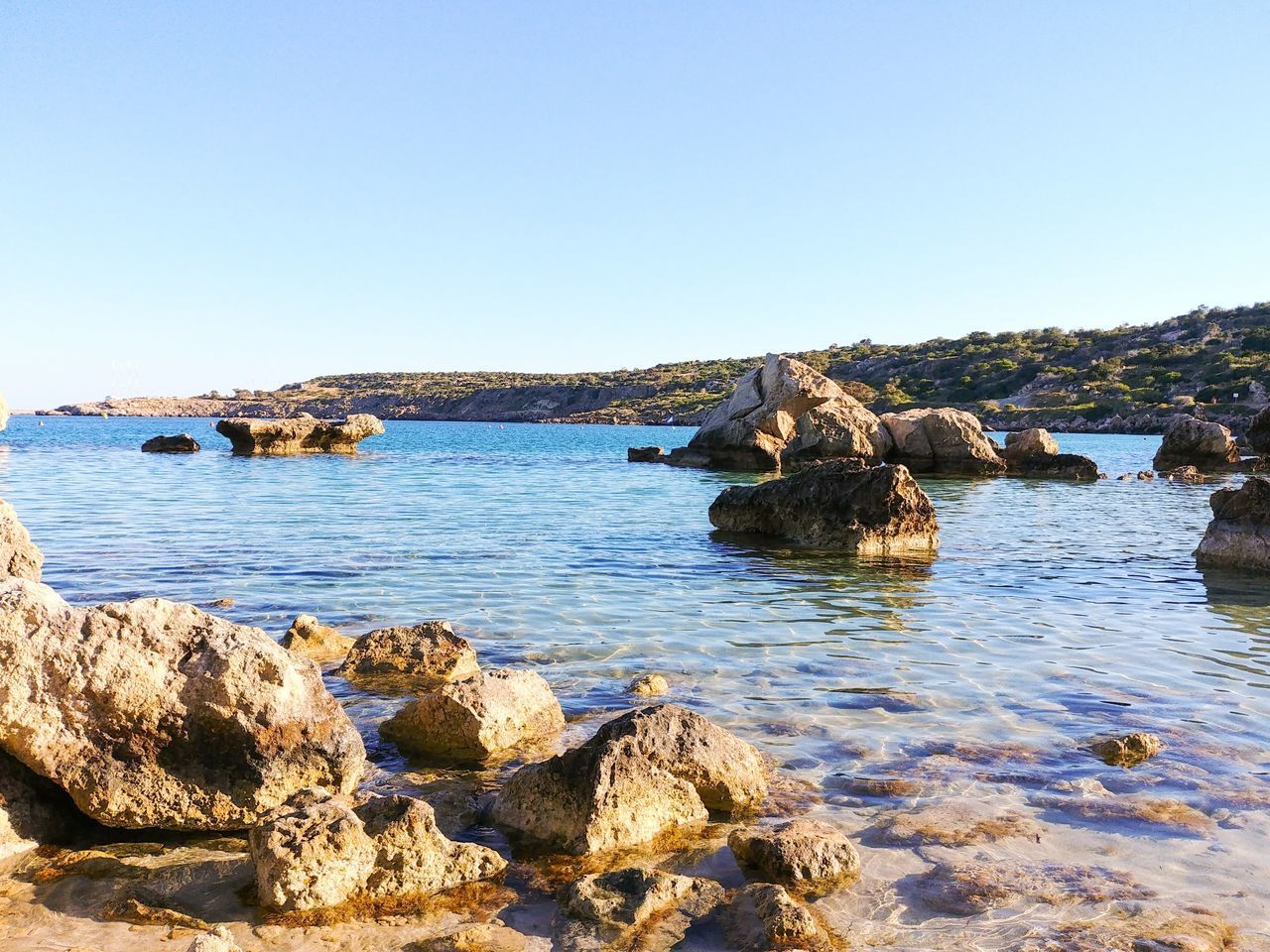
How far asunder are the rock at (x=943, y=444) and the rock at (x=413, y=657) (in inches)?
1230

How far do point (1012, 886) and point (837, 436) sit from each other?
3165cm

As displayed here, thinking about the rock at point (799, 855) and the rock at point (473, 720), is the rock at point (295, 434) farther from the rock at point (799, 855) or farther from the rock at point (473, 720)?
the rock at point (799, 855)

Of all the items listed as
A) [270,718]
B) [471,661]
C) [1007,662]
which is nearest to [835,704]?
[1007,662]

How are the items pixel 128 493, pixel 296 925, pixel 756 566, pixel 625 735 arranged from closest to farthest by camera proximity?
pixel 296 925
pixel 625 735
pixel 756 566
pixel 128 493

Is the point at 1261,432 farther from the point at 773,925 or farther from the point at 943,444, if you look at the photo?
the point at 773,925

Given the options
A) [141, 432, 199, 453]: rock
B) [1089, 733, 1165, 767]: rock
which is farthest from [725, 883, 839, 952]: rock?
[141, 432, 199, 453]: rock

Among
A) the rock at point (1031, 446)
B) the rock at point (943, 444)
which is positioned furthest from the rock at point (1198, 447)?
the rock at point (943, 444)

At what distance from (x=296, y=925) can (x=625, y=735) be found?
1879mm

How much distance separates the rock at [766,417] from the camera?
38.2 meters

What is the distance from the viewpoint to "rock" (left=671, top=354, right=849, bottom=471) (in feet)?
125

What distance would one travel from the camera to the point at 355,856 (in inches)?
176

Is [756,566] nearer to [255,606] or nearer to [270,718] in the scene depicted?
[255,606]

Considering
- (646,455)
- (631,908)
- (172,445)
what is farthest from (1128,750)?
(172,445)

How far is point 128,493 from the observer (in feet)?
81.3
